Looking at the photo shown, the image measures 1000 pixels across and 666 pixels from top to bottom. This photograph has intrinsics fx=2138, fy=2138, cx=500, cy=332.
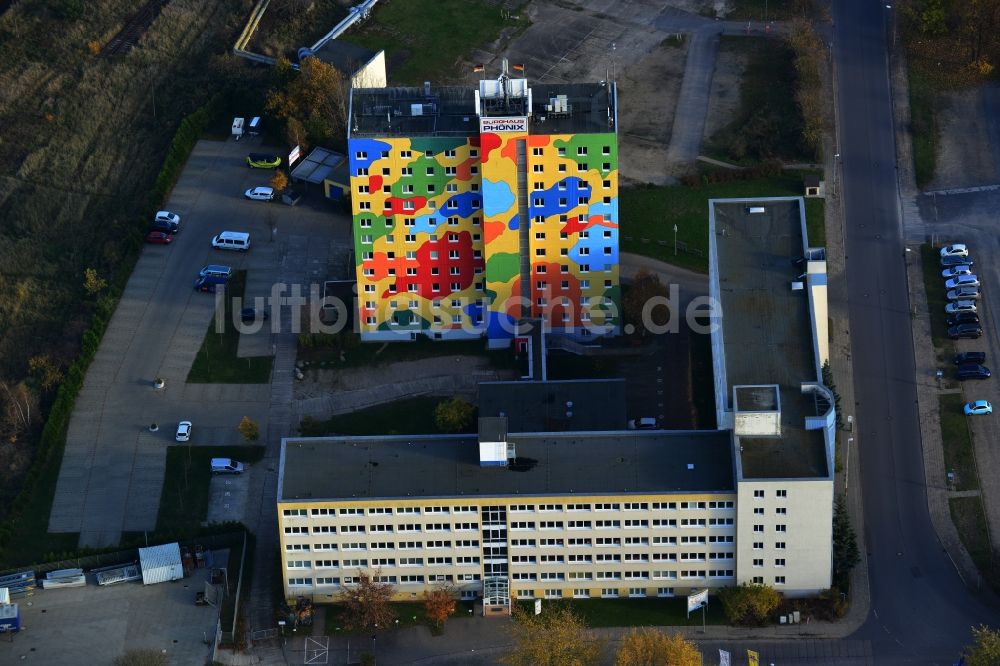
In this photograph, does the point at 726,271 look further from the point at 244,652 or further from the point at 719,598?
the point at 244,652

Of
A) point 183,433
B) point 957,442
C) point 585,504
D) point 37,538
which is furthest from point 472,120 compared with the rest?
point 37,538

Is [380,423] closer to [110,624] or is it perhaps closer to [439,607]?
[439,607]

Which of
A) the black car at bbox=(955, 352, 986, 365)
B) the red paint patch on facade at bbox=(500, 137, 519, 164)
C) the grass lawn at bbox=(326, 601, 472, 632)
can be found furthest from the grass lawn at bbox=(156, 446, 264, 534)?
the black car at bbox=(955, 352, 986, 365)

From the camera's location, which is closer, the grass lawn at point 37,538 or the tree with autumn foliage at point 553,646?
the tree with autumn foliage at point 553,646

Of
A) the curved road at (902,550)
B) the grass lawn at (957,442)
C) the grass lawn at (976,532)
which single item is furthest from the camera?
the grass lawn at (957,442)

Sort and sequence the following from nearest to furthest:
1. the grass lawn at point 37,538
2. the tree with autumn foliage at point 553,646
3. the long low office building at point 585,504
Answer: the tree with autumn foliage at point 553,646, the long low office building at point 585,504, the grass lawn at point 37,538

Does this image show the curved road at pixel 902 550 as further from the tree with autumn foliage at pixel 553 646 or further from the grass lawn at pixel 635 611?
the tree with autumn foliage at pixel 553 646

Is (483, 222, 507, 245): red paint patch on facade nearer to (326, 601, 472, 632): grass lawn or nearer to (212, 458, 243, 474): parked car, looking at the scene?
(212, 458, 243, 474): parked car

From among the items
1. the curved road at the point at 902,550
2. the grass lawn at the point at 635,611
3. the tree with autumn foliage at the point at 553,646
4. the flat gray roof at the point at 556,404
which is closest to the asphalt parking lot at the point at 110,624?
the tree with autumn foliage at the point at 553,646
